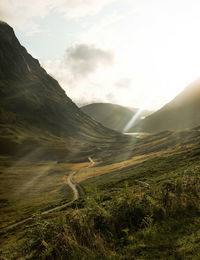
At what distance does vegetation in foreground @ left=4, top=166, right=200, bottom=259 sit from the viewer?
27.6ft

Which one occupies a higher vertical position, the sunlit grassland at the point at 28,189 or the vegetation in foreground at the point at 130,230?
the vegetation in foreground at the point at 130,230

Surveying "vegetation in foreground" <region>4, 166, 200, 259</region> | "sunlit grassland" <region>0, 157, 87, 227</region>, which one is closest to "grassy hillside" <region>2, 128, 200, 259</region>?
"vegetation in foreground" <region>4, 166, 200, 259</region>

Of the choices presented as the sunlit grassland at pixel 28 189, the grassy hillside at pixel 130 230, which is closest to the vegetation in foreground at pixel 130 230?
the grassy hillside at pixel 130 230

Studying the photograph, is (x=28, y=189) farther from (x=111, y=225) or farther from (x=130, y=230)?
(x=130, y=230)

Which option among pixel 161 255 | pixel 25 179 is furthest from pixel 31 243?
→ pixel 25 179

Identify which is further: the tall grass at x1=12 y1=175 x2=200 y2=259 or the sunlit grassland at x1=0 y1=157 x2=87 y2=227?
the sunlit grassland at x1=0 y1=157 x2=87 y2=227

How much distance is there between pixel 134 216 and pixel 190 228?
2696mm

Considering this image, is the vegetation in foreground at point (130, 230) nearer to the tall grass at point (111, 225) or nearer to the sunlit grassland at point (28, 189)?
the tall grass at point (111, 225)

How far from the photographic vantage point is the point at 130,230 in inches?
404

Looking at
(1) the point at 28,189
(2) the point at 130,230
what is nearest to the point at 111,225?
(2) the point at 130,230

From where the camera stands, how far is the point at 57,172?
169 meters

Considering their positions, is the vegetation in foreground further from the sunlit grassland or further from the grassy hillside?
the sunlit grassland

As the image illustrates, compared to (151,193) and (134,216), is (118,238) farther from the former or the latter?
(151,193)

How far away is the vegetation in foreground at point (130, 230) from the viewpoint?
27.6ft
